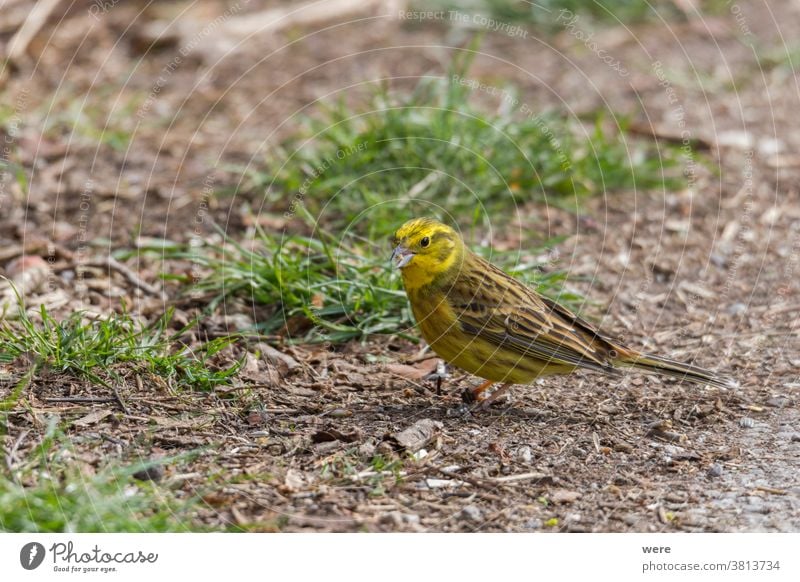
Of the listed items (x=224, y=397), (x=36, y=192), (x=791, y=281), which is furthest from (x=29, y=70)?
(x=791, y=281)

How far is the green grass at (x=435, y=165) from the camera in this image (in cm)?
918

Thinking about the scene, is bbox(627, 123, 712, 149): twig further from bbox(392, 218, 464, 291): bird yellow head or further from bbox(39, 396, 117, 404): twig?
bbox(39, 396, 117, 404): twig

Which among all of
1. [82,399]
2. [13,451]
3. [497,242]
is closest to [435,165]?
[497,242]

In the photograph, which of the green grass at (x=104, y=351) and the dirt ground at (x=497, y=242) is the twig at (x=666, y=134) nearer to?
the dirt ground at (x=497, y=242)

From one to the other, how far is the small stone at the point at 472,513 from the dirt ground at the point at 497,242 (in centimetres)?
2

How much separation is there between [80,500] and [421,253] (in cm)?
275

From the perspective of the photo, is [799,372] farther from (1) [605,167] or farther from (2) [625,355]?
(1) [605,167]

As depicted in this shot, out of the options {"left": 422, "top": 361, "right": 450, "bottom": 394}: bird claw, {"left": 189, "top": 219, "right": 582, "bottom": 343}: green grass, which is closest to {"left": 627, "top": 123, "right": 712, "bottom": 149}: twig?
{"left": 189, "top": 219, "right": 582, "bottom": 343}: green grass

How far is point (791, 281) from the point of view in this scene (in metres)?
8.73

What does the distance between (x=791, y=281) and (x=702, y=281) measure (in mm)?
767

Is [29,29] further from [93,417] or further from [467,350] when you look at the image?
[467,350]
